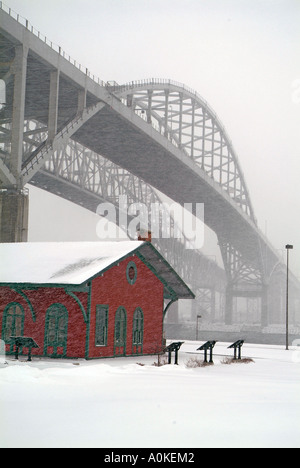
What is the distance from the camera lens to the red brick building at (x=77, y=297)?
→ 858 inches

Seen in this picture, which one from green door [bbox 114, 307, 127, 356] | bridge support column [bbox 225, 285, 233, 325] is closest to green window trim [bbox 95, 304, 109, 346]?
green door [bbox 114, 307, 127, 356]

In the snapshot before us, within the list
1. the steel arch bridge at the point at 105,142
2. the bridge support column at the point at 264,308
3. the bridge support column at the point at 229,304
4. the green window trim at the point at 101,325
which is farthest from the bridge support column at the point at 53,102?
the bridge support column at the point at 229,304

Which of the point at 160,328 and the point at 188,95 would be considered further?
the point at 188,95

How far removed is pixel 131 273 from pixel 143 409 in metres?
14.1

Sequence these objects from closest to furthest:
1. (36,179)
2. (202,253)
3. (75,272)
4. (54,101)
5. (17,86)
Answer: (75,272) → (17,86) → (54,101) → (36,179) → (202,253)

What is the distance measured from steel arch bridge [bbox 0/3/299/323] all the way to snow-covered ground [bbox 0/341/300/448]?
2156 centimetres

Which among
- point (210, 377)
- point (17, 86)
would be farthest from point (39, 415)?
point (17, 86)

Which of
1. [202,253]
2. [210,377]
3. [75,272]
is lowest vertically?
[210,377]

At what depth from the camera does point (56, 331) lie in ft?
72.1

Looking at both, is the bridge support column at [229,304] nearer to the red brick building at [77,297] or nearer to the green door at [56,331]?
the red brick building at [77,297]

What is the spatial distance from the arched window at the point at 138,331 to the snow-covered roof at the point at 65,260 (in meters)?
2.13
